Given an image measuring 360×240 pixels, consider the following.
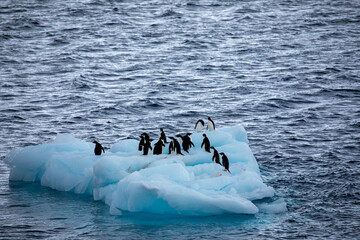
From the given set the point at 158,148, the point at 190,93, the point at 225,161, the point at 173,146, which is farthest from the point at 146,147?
the point at 190,93

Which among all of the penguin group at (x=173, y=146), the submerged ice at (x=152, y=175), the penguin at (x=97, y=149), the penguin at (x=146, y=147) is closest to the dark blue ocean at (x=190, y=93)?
the submerged ice at (x=152, y=175)

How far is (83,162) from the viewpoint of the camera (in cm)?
2077

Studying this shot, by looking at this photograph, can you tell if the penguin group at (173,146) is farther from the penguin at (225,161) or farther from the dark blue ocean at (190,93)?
the dark blue ocean at (190,93)

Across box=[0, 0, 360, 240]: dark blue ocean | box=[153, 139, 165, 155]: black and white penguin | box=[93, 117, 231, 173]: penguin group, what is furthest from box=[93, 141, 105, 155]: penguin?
box=[153, 139, 165, 155]: black and white penguin

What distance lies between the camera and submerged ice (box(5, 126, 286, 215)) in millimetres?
17859

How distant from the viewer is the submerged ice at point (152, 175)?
17.9m

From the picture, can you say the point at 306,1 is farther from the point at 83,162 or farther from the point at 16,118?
the point at 83,162

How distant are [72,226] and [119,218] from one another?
1411 millimetres

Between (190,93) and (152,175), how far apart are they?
16.1 metres

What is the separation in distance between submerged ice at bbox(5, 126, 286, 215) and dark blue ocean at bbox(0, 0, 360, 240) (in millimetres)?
389

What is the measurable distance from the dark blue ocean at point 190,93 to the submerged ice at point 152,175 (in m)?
0.39

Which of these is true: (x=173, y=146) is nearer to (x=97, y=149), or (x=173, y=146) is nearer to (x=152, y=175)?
(x=152, y=175)

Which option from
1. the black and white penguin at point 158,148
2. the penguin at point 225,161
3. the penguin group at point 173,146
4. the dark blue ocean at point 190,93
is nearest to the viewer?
the dark blue ocean at point 190,93

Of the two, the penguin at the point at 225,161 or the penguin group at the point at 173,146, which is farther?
the penguin group at the point at 173,146
